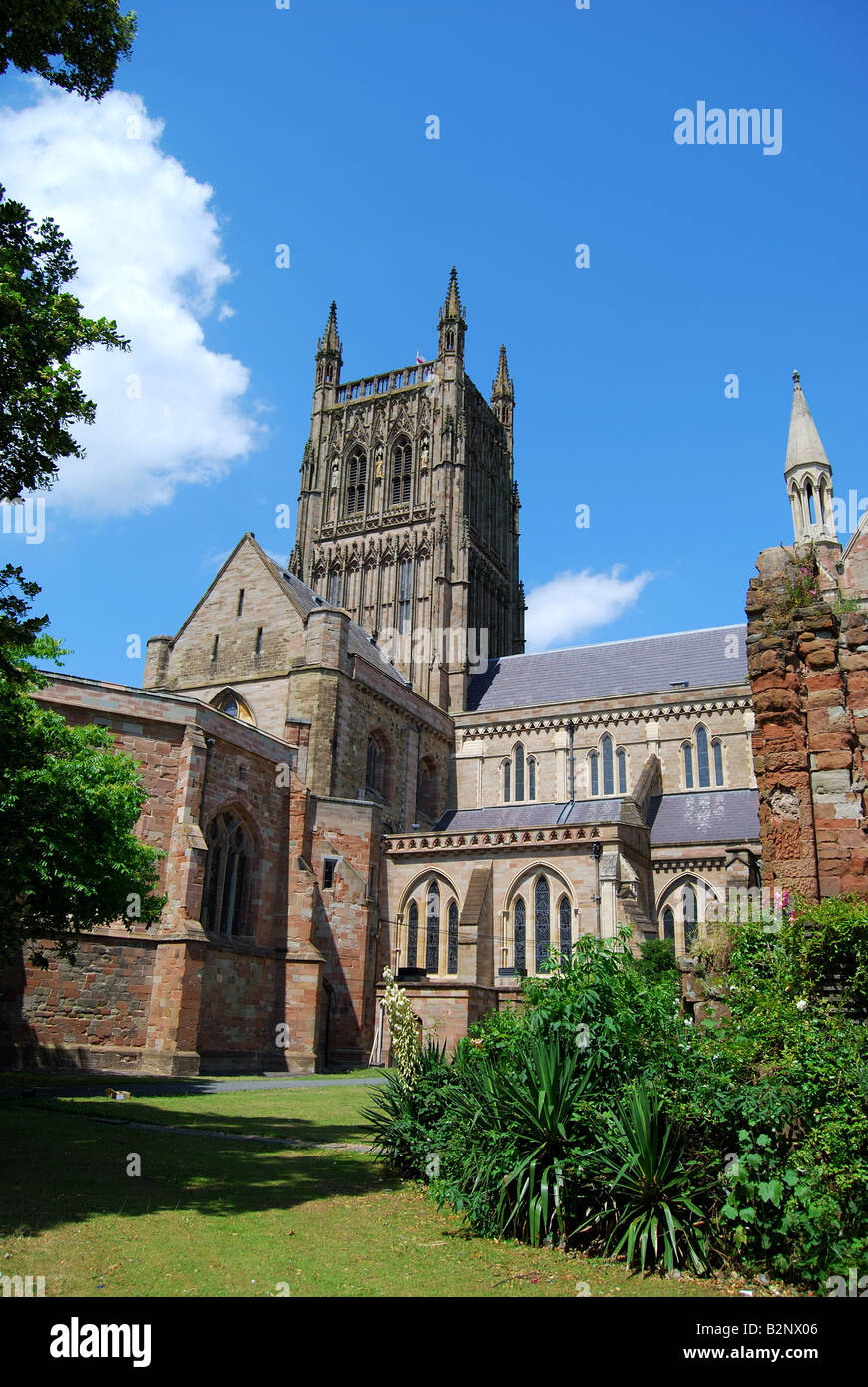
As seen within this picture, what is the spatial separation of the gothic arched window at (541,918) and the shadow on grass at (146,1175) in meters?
20.0

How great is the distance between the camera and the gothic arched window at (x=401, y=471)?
56.4 m

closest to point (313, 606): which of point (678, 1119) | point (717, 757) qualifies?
point (717, 757)

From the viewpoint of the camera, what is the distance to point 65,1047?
66.8 ft

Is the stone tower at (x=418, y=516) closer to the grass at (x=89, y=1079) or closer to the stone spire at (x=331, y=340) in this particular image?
the stone spire at (x=331, y=340)

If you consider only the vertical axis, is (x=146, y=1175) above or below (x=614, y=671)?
below

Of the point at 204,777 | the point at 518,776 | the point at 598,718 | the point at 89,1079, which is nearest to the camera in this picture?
the point at 89,1079

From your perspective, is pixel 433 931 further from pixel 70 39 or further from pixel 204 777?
pixel 70 39

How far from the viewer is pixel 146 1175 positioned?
9.25 metres

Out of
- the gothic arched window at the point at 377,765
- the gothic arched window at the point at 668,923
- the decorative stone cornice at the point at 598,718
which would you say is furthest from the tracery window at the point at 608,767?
the gothic arched window at the point at 377,765

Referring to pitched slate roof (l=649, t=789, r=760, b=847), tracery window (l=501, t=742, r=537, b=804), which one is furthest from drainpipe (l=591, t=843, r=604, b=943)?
tracery window (l=501, t=742, r=537, b=804)

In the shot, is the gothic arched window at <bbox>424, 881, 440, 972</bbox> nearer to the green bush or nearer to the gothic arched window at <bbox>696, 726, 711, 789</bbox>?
the gothic arched window at <bbox>696, 726, 711, 789</bbox>

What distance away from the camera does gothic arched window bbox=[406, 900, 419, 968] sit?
3216cm

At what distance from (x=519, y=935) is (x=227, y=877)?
10.8 metres
